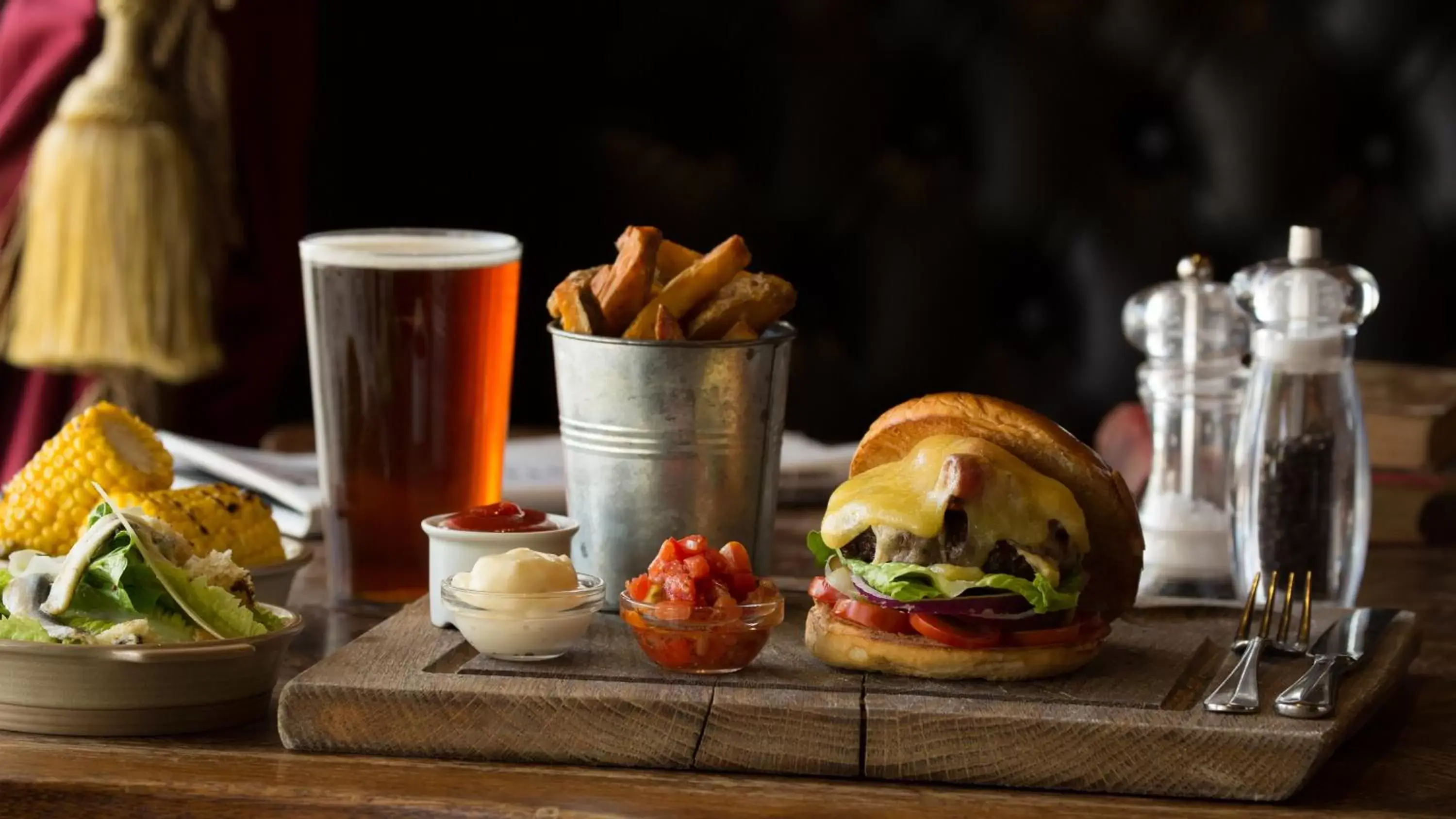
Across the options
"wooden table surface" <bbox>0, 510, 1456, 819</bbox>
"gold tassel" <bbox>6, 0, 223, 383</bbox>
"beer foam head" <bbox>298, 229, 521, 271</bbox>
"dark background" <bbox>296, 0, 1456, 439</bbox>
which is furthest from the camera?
"dark background" <bbox>296, 0, 1456, 439</bbox>

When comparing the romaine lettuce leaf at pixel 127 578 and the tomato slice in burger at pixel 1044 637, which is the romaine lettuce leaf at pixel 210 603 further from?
the tomato slice in burger at pixel 1044 637

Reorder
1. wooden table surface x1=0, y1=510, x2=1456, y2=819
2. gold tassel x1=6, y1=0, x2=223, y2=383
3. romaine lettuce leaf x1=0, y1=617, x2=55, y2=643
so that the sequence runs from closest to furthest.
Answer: wooden table surface x1=0, y1=510, x2=1456, y2=819
romaine lettuce leaf x1=0, y1=617, x2=55, y2=643
gold tassel x1=6, y1=0, x2=223, y2=383

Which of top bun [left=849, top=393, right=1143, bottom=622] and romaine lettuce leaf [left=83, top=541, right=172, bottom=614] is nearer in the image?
romaine lettuce leaf [left=83, top=541, right=172, bottom=614]

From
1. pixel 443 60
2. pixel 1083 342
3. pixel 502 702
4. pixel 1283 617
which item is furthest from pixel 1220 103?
pixel 502 702

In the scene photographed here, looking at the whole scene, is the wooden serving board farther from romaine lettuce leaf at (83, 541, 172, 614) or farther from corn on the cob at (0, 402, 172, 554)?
corn on the cob at (0, 402, 172, 554)

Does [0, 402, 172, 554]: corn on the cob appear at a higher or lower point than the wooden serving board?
higher

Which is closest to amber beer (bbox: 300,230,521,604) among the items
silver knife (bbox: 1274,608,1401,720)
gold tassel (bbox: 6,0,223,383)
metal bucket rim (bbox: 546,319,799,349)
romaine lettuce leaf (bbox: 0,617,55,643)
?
metal bucket rim (bbox: 546,319,799,349)

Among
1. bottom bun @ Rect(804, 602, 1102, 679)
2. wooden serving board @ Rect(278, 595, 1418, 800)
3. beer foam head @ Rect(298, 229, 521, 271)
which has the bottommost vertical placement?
wooden serving board @ Rect(278, 595, 1418, 800)

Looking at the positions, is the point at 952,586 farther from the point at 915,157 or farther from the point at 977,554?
the point at 915,157

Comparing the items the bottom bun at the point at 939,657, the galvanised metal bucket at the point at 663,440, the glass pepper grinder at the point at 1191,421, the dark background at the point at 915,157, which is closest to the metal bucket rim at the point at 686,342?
the galvanised metal bucket at the point at 663,440
